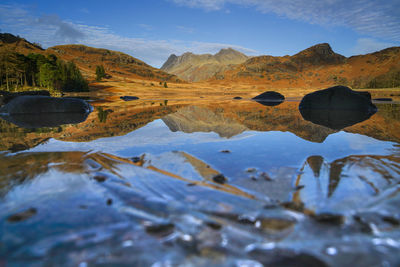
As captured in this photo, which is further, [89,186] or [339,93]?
[339,93]

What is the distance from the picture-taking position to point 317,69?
7738cm

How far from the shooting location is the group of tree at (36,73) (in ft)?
106

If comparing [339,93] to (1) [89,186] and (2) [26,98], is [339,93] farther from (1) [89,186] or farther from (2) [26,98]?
(2) [26,98]

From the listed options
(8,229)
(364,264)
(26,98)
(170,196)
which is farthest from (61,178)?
(26,98)

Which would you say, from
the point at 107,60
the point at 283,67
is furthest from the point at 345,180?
the point at 107,60

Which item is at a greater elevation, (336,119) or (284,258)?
(336,119)

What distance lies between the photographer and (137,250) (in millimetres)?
1089

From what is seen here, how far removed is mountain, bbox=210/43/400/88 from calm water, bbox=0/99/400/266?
62386 millimetres

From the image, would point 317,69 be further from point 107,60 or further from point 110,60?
point 107,60

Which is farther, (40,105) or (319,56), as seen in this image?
(319,56)

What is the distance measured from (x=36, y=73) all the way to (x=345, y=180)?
46.3m

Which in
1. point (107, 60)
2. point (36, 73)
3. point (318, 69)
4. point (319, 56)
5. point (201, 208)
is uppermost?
point (319, 56)

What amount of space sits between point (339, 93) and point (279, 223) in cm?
1067

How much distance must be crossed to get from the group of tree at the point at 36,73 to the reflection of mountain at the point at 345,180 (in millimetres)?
38144
